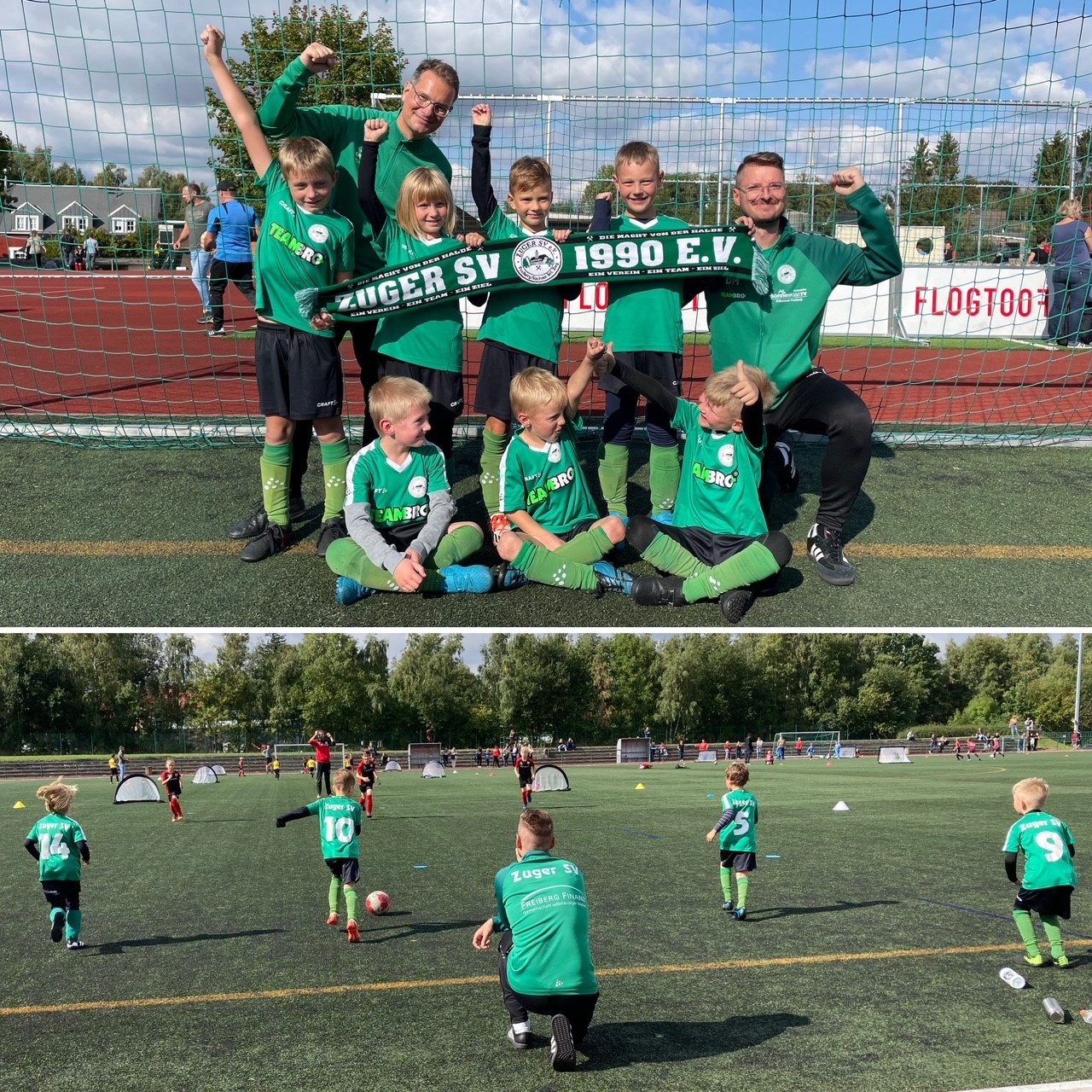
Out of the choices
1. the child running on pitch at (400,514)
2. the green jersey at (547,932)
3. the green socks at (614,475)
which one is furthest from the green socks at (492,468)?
the green jersey at (547,932)

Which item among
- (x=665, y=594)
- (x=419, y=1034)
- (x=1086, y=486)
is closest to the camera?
(x=419, y=1034)

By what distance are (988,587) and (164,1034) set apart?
499cm

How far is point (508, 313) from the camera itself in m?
6.47

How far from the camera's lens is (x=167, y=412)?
9.52 metres

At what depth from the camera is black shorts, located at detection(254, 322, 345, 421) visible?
245 inches

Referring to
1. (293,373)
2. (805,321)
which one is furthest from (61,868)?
(805,321)

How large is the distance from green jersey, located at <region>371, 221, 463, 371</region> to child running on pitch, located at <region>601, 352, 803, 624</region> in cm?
107

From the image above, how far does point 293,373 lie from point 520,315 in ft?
4.71

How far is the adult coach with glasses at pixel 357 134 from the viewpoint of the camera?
6.17 meters

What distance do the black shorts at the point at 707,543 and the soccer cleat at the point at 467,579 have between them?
1.10m

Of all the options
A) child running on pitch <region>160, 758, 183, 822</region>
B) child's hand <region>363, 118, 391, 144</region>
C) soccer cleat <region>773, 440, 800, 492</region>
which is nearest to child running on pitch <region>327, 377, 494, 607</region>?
child's hand <region>363, 118, 391, 144</region>

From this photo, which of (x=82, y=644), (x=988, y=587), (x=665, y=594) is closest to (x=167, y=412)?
(x=665, y=594)

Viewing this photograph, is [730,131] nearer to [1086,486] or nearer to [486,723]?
[1086,486]

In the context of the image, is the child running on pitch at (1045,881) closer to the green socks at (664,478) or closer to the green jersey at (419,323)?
the green socks at (664,478)
